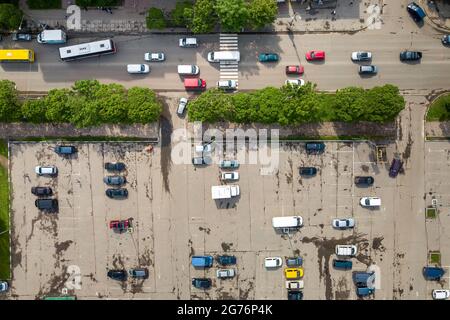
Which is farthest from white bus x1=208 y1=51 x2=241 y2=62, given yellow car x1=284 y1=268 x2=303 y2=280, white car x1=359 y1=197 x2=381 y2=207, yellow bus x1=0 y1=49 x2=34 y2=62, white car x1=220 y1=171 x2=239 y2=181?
yellow car x1=284 y1=268 x2=303 y2=280

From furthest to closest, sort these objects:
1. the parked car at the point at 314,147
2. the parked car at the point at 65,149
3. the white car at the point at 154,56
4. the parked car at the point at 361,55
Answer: the parked car at the point at 65,149 < the white car at the point at 154,56 < the parked car at the point at 314,147 < the parked car at the point at 361,55

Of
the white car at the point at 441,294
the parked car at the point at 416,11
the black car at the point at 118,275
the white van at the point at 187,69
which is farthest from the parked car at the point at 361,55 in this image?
the black car at the point at 118,275

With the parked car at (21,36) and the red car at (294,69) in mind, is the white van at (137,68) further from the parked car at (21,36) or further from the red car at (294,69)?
the red car at (294,69)

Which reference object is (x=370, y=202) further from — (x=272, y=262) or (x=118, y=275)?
(x=118, y=275)

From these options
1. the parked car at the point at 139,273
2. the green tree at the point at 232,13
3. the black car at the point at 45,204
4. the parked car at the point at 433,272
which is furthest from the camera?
the parked car at the point at 139,273

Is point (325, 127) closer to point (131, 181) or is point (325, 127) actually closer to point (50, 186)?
point (131, 181)

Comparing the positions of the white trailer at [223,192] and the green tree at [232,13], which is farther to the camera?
the white trailer at [223,192]

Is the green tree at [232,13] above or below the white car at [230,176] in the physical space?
above

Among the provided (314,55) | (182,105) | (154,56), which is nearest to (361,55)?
(314,55)
